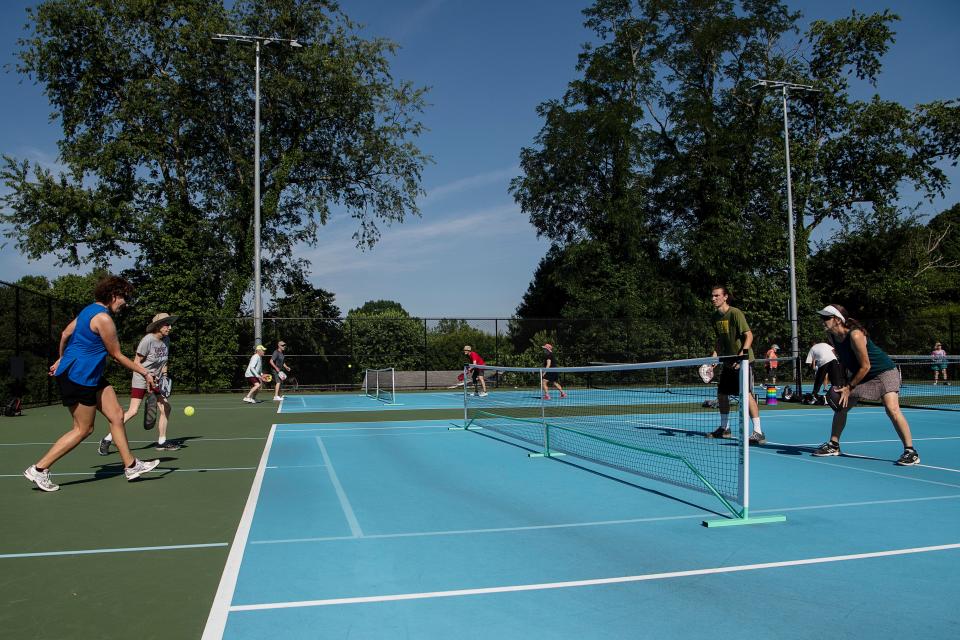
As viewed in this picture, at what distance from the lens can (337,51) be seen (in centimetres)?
3170

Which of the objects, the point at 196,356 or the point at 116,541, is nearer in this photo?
the point at 116,541

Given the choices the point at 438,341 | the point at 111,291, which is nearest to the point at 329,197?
the point at 438,341

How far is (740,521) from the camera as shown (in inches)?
211

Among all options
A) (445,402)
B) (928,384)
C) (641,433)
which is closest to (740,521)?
(641,433)

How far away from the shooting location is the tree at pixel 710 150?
34.7 metres

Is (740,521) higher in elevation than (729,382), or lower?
lower

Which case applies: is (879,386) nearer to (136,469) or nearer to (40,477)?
(136,469)

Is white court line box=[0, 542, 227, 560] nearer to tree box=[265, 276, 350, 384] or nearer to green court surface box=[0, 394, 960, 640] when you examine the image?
green court surface box=[0, 394, 960, 640]

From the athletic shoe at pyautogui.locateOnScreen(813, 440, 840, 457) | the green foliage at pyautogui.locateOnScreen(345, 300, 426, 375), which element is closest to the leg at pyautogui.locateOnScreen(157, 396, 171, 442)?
the athletic shoe at pyautogui.locateOnScreen(813, 440, 840, 457)

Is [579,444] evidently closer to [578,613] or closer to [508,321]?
[578,613]

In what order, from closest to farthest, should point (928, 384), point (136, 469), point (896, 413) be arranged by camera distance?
point (136, 469), point (896, 413), point (928, 384)

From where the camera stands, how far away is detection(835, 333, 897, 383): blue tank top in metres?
8.03

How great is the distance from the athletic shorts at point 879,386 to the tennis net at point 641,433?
1473 millimetres

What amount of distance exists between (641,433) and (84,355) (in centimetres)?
716
